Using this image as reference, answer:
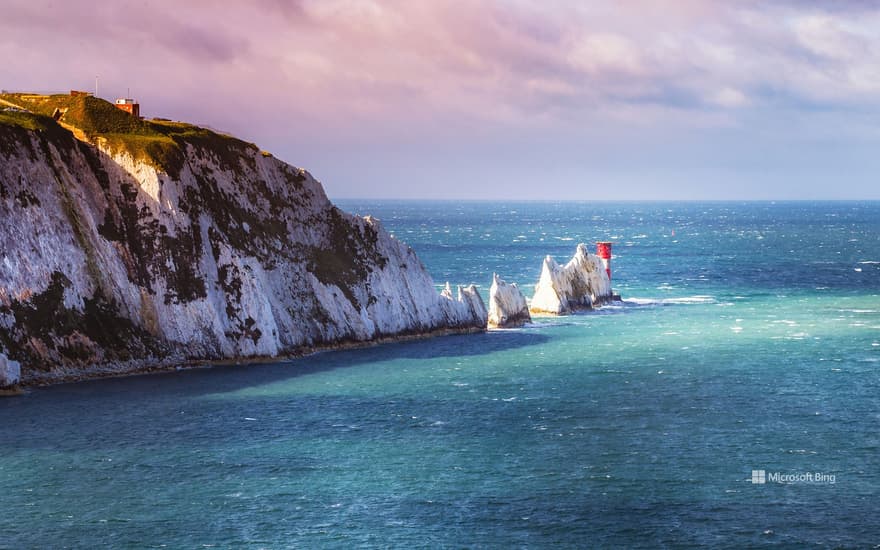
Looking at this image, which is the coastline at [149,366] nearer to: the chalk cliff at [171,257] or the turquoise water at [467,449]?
the chalk cliff at [171,257]

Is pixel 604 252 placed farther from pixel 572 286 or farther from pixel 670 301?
pixel 572 286

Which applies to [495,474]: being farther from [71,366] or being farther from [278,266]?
[278,266]

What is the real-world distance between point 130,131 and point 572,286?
49542mm

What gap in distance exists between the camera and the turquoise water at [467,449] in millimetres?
42219

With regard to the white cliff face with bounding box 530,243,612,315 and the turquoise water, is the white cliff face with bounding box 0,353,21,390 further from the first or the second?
the white cliff face with bounding box 530,243,612,315

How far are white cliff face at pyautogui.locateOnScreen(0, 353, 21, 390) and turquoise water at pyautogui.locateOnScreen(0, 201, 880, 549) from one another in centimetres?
176

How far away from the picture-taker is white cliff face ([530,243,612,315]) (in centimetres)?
11106

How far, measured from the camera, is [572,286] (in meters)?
114

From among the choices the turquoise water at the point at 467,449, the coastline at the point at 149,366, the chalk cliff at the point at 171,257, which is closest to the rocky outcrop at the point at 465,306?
the chalk cliff at the point at 171,257

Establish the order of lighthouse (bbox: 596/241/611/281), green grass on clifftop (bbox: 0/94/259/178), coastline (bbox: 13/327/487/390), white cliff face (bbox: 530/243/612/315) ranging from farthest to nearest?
lighthouse (bbox: 596/241/611/281), white cliff face (bbox: 530/243/612/315), green grass on clifftop (bbox: 0/94/259/178), coastline (bbox: 13/327/487/390)

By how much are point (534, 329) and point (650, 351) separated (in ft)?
53.4

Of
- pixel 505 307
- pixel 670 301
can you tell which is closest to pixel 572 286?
pixel 505 307

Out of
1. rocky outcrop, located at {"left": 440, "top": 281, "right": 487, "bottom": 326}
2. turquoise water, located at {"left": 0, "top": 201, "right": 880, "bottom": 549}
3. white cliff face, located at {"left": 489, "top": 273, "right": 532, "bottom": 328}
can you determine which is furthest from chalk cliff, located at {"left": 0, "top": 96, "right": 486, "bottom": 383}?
white cliff face, located at {"left": 489, "top": 273, "right": 532, "bottom": 328}

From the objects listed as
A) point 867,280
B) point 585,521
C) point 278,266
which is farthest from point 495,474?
point 867,280
